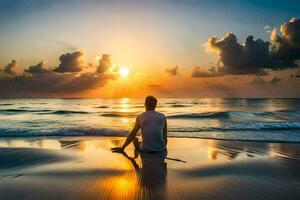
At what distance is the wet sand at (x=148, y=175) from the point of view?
482 centimetres

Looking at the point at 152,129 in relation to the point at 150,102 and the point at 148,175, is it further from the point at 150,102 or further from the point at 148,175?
the point at 148,175

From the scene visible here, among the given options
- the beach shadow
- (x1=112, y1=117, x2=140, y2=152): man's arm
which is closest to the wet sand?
the beach shadow

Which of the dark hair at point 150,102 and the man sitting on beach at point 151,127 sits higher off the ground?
the dark hair at point 150,102

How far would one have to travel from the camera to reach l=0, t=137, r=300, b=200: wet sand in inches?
190

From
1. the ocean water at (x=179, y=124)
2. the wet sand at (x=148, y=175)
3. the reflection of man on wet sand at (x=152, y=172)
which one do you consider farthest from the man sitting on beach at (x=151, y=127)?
the ocean water at (x=179, y=124)

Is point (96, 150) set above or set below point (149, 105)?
below

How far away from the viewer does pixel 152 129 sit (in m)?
8.12

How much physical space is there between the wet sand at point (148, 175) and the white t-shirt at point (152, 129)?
1.14ft

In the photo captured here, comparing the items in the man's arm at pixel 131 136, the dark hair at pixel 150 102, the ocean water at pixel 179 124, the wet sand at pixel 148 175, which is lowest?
the ocean water at pixel 179 124

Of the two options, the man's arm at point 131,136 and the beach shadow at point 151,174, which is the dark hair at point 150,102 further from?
the beach shadow at point 151,174

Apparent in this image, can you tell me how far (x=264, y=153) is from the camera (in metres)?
9.33

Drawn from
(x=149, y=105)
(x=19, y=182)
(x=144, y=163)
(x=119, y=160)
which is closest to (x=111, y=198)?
(x=19, y=182)

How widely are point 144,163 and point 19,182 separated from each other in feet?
9.07

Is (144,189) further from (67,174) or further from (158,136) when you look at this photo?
(158,136)
